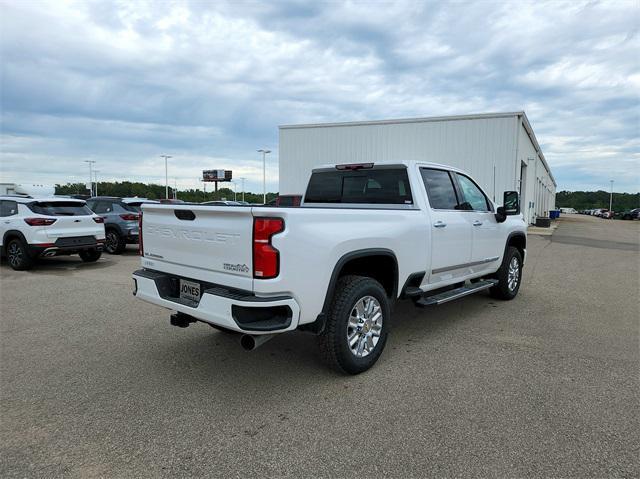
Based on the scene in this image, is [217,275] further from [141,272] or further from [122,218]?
[122,218]

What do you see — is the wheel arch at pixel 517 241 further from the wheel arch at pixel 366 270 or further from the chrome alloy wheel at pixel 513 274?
the wheel arch at pixel 366 270

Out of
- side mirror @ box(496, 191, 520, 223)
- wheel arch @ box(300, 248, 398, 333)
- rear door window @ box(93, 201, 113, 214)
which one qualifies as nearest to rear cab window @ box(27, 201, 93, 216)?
rear door window @ box(93, 201, 113, 214)

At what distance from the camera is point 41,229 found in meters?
9.09

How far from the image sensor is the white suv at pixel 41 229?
907cm

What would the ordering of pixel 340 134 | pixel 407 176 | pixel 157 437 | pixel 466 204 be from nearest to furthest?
pixel 157 437 < pixel 407 176 < pixel 466 204 < pixel 340 134

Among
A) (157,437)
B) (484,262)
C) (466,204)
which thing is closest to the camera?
(157,437)

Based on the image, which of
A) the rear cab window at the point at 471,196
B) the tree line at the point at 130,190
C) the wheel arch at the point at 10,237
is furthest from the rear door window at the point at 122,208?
the tree line at the point at 130,190

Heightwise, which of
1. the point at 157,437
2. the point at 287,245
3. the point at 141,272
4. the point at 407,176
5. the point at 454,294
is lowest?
the point at 157,437

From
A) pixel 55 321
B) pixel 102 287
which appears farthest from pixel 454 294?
pixel 102 287

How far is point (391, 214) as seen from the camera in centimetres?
410

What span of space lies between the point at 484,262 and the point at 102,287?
6110mm

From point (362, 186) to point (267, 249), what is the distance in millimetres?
2348

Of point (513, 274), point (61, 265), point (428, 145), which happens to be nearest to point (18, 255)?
point (61, 265)

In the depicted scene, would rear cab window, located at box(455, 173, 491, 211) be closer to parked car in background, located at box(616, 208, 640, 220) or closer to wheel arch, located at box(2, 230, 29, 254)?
wheel arch, located at box(2, 230, 29, 254)
